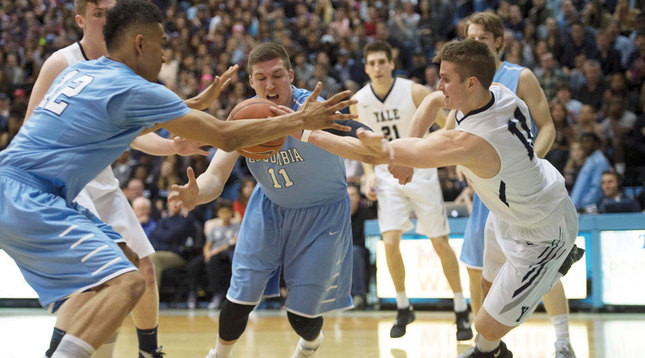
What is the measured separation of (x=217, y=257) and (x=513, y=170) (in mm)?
6708

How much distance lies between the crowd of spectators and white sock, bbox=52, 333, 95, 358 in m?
7.33

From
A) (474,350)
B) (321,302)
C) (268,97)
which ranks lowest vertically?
(474,350)

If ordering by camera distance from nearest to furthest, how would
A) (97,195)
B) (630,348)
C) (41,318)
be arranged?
(97,195) < (630,348) < (41,318)

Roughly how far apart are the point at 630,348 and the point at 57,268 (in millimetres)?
4724

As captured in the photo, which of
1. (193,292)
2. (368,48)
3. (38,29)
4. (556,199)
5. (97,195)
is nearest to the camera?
(556,199)

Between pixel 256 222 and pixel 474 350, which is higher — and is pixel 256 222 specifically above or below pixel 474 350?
above

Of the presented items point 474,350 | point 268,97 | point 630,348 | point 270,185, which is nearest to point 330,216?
point 270,185

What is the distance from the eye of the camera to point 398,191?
23.9 ft

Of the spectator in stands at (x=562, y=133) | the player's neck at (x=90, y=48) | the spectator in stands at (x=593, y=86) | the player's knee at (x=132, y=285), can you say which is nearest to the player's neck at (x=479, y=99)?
the player's knee at (x=132, y=285)

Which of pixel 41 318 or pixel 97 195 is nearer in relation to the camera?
pixel 97 195

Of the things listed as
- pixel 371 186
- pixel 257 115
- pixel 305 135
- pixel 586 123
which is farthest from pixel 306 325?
pixel 586 123

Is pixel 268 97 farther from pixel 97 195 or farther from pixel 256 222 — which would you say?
pixel 97 195

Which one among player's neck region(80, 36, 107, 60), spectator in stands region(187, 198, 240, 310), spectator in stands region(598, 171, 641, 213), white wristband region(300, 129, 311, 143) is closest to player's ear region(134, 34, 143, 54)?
white wristband region(300, 129, 311, 143)

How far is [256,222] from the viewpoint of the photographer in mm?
4734
